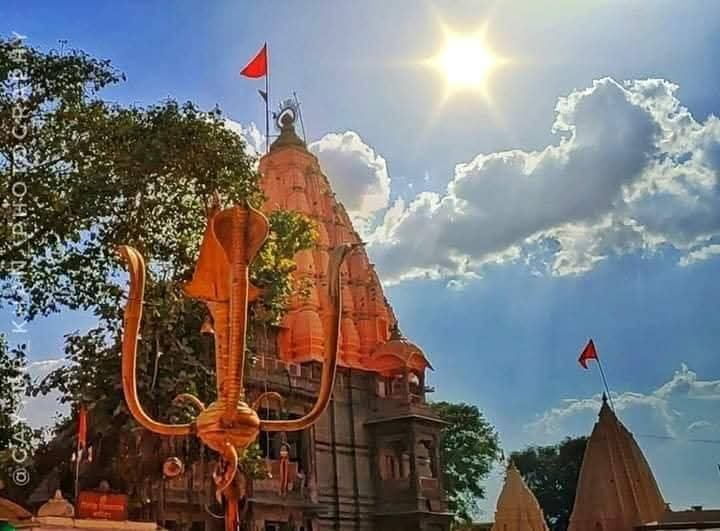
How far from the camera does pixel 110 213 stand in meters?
15.2

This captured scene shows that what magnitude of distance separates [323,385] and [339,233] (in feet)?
93.2

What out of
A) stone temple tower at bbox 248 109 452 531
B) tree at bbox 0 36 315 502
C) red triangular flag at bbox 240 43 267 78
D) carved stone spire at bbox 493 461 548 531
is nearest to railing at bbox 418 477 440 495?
stone temple tower at bbox 248 109 452 531

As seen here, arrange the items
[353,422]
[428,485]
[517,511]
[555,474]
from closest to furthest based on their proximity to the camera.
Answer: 1. [517,511]
2. [428,485]
3. [353,422]
4. [555,474]

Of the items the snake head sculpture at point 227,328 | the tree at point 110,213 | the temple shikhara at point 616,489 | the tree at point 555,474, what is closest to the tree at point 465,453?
the tree at point 555,474

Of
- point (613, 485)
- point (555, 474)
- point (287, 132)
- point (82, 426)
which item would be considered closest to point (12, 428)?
point (82, 426)

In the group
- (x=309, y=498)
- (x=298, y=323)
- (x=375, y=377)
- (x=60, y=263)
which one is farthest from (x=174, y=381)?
(x=375, y=377)

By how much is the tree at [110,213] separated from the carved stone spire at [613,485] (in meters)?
11.7

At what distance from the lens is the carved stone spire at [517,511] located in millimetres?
26625

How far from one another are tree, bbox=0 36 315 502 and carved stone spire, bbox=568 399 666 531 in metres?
11.7

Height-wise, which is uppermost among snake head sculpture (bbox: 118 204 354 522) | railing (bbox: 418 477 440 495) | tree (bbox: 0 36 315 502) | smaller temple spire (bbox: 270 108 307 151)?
smaller temple spire (bbox: 270 108 307 151)

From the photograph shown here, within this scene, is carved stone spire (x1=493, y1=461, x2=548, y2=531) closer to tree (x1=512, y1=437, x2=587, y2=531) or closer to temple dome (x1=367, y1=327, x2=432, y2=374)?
temple dome (x1=367, y1=327, x2=432, y2=374)

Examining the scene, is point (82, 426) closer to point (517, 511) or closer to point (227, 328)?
point (227, 328)

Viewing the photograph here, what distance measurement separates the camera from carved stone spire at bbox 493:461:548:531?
2662 cm

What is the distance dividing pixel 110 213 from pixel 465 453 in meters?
27.4
